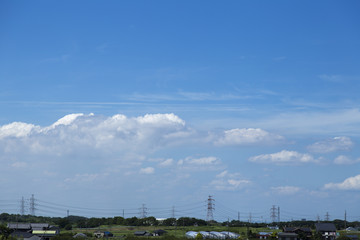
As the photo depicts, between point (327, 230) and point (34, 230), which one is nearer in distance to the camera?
point (34, 230)

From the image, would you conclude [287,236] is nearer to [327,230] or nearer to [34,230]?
[327,230]

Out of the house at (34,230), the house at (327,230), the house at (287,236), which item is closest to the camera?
the house at (287,236)

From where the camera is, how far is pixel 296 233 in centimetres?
8369

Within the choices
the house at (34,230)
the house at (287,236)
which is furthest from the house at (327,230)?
the house at (34,230)

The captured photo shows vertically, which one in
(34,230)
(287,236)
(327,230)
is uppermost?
(34,230)

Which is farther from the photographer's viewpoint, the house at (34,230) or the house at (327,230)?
the house at (327,230)

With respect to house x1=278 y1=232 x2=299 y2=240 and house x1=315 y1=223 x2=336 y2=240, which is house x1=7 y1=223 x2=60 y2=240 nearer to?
house x1=278 y1=232 x2=299 y2=240

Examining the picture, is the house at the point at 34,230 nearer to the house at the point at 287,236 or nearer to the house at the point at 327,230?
the house at the point at 287,236

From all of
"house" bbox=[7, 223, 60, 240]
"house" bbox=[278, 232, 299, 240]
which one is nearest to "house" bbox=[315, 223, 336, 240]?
"house" bbox=[278, 232, 299, 240]

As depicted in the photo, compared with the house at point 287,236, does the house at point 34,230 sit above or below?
above

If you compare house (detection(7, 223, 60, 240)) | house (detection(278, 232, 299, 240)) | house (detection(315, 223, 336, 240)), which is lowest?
house (detection(315, 223, 336, 240))

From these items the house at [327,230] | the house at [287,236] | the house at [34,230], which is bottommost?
the house at [327,230]

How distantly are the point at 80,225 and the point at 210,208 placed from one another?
35.6 m

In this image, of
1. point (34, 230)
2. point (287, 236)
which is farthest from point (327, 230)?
point (34, 230)
